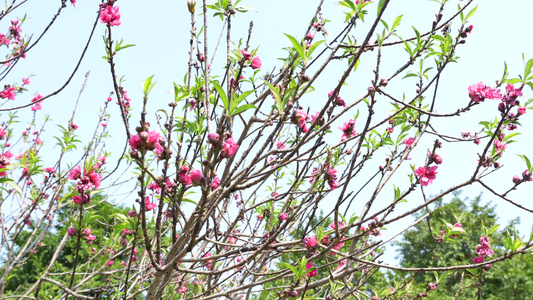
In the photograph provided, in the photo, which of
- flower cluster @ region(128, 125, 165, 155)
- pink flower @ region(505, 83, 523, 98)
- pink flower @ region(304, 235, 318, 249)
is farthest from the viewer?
pink flower @ region(505, 83, 523, 98)

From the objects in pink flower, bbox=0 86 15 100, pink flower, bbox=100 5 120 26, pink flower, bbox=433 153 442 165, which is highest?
pink flower, bbox=0 86 15 100

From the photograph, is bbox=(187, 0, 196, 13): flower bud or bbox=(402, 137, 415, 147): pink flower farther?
bbox=(402, 137, 415, 147): pink flower

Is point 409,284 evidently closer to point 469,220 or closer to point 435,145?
point 435,145

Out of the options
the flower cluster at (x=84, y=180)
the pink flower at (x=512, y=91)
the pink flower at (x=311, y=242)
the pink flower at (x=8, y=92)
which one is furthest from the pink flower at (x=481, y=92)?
the pink flower at (x=8, y=92)

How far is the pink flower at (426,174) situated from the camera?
8.34 feet

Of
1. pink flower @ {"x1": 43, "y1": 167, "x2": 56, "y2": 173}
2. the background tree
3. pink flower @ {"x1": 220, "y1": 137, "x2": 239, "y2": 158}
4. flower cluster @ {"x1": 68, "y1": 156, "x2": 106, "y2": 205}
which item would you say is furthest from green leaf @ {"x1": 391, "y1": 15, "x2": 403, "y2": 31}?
the background tree

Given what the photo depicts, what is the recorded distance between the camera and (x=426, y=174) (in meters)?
2.56

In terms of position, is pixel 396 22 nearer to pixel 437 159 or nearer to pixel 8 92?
pixel 437 159

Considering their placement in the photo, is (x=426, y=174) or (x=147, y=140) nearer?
(x=147, y=140)

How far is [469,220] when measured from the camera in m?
26.2

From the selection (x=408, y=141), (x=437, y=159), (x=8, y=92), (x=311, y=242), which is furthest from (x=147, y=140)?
(x=8, y=92)

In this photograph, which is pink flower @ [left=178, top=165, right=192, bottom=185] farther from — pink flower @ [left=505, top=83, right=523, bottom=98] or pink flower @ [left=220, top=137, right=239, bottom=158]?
pink flower @ [left=505, top=83, right=523, bottom=98]

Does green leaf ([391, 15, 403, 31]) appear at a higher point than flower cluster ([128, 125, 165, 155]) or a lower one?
higher

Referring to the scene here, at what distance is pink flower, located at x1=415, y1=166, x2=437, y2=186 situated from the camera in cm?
254
